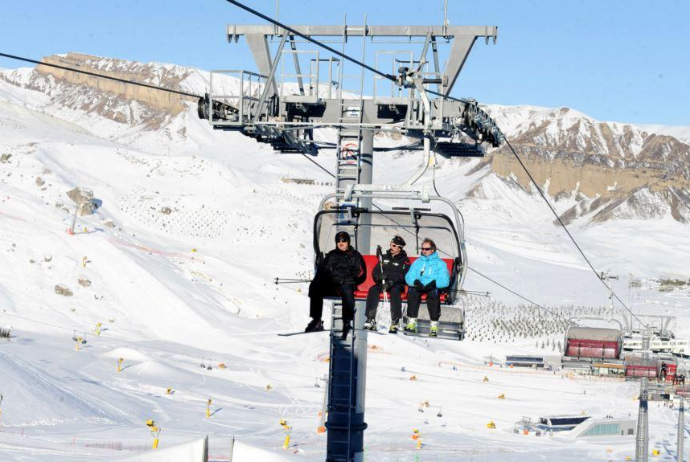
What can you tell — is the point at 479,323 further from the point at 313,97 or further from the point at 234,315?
the point at 313,97

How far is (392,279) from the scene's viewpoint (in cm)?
1692

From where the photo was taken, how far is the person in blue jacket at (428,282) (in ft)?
54.2

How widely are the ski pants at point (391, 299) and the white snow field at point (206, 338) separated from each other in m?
3.11

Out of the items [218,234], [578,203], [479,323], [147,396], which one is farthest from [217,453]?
[578,203]

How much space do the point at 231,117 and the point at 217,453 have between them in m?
17.1

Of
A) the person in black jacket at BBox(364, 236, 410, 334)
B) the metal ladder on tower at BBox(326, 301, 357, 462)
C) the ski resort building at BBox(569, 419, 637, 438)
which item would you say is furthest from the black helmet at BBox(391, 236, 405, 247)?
the ski resort building at BBox(569, 419, 637, 438)

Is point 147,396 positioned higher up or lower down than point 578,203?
lower down

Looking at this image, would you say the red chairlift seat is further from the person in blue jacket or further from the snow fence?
the snow fence

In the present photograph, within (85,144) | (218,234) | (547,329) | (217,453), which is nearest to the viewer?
(217,453)

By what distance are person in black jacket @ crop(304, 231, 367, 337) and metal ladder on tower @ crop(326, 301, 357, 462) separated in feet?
3.06

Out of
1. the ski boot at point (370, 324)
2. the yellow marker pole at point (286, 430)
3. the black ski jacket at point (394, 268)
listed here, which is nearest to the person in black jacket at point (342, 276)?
the ski boot at point (370, 324)

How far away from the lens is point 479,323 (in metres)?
75.5

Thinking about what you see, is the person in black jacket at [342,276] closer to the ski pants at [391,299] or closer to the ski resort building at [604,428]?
the ski pants at [391,299]

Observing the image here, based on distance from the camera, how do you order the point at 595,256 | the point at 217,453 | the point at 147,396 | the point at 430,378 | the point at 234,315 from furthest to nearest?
the point at 595,256, the point at 234,315, the point at 430,378, the point at 147,396, the point at 217,453
